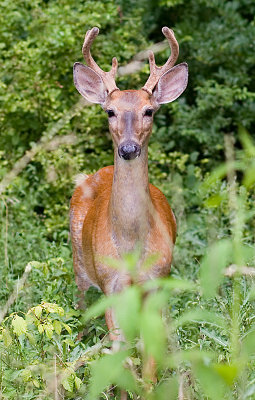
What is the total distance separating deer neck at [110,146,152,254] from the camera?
4648 millimetres

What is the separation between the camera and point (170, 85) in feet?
17.1

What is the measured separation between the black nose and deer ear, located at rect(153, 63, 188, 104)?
76 cm

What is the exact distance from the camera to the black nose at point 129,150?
14.5 feet

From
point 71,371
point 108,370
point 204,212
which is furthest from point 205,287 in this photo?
point 204,212

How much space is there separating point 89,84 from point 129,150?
984 mm

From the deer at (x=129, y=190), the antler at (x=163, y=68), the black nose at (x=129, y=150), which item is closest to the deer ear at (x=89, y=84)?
the deer at (x=129, y=190)

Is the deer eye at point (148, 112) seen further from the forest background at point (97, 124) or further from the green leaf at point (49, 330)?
the green leaf at point (49, 330)

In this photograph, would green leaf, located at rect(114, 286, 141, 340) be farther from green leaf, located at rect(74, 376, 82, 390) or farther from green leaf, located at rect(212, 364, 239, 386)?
green leaf, located at rect(74, 376, 82, 390)

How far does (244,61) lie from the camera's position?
8.39 m

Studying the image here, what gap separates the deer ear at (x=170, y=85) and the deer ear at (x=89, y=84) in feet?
1.15

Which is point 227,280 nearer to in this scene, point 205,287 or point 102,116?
point 102,116

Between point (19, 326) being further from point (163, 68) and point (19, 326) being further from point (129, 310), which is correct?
point (163, 68)

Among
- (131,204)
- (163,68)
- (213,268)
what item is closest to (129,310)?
(213,268)

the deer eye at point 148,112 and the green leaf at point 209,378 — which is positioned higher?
the deer eye at point 148,112
